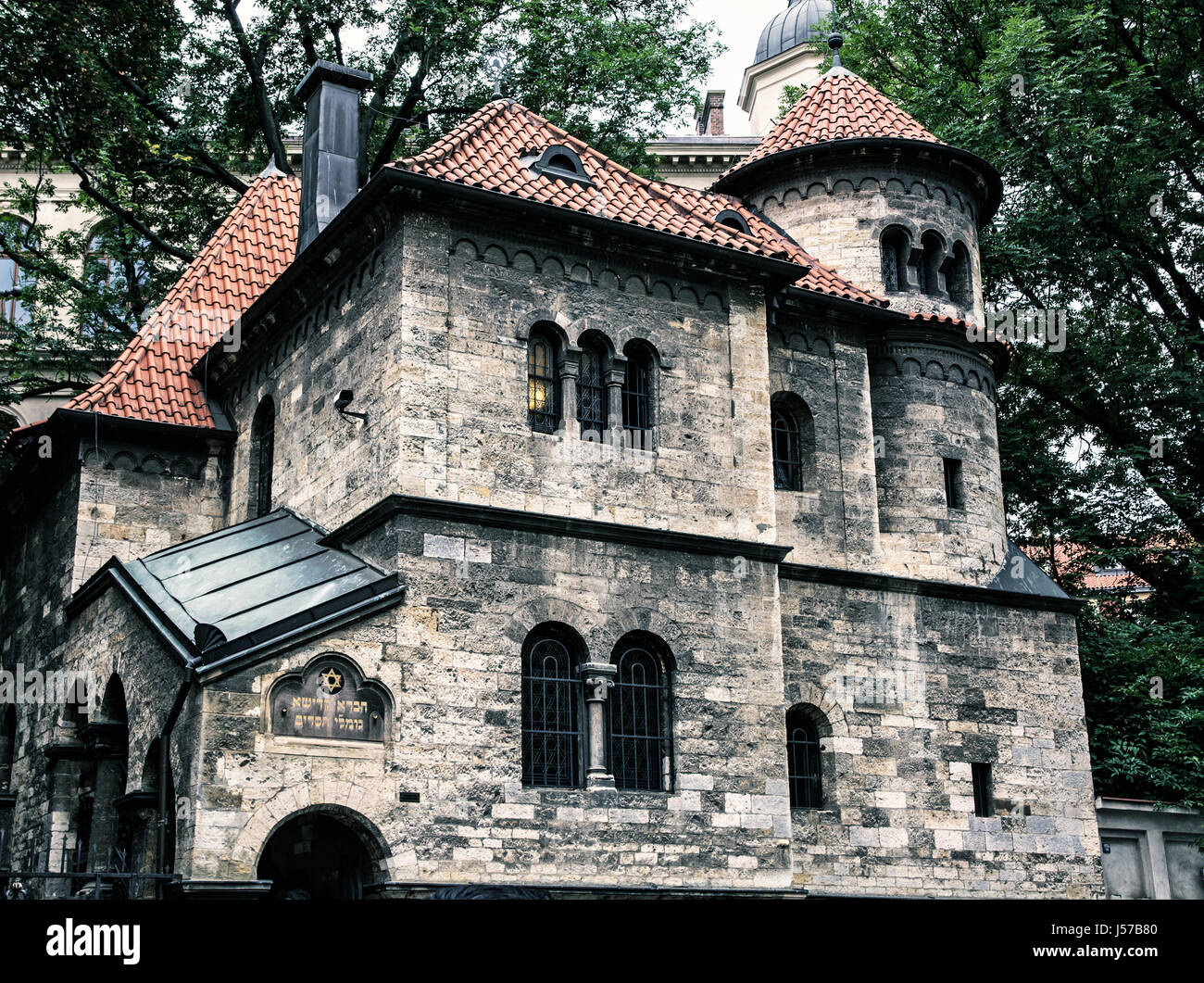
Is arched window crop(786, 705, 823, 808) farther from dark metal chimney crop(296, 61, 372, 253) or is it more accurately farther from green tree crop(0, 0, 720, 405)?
green tree crop(0, 0, 720, 405)

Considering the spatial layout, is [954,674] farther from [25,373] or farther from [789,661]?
[25,373]

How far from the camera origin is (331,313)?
18.4 metres

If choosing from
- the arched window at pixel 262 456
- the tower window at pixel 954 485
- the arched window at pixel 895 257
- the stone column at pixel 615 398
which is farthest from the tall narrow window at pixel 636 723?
the arched window at pixel 895 257

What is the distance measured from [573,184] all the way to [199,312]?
23.8 ft

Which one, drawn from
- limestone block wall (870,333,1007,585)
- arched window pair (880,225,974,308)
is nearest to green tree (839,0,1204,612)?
arched window pair (880,225,974,308)

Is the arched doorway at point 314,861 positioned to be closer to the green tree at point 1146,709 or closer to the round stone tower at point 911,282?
the round stone tower at point 911,282

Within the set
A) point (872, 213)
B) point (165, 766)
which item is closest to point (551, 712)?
point (165, 766)

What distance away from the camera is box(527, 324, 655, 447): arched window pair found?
17172 millimetres

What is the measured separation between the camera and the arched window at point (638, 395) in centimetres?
1756

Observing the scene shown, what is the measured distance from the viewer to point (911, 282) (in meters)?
21.8

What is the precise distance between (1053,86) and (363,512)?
16645mm

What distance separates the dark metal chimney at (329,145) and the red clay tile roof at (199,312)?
1.70 m
